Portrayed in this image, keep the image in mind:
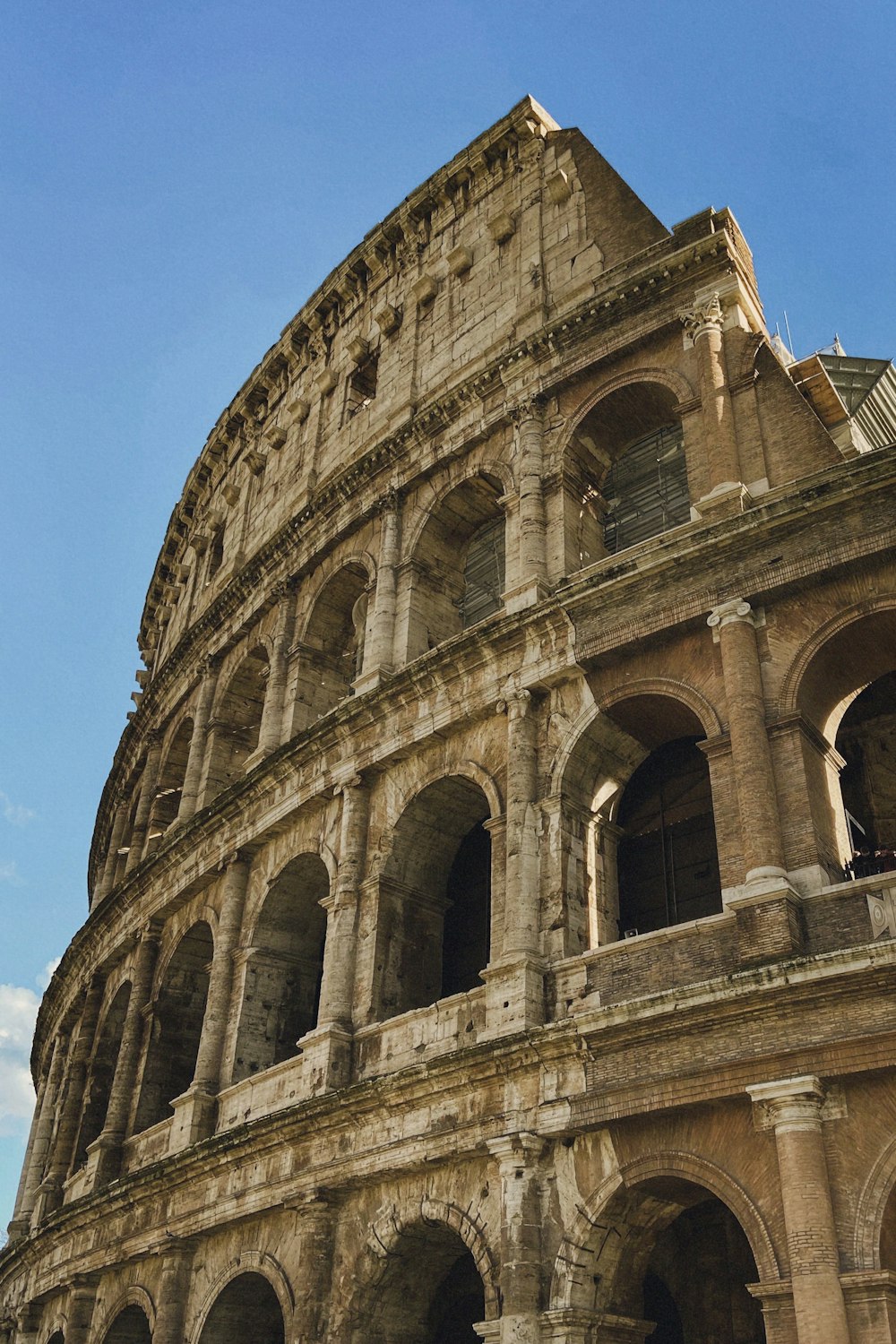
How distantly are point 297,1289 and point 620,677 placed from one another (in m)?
6.55

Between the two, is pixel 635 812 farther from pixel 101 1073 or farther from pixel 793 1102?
pixel 101 1073

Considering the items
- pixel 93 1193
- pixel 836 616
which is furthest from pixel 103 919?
pixel 836 616

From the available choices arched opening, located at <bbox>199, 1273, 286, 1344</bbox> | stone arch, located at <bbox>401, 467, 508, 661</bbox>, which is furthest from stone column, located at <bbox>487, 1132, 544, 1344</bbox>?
stone arch, located at <bbox>401, 467, 508, 661</bbox>

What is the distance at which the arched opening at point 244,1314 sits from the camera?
1350 centimetres

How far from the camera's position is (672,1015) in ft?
32.7

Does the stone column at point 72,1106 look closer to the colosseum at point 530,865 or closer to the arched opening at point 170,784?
the colosseum at point 530,865

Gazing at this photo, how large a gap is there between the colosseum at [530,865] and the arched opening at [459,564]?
0.05m

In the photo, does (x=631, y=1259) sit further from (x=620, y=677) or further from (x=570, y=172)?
(x=570, y=172)

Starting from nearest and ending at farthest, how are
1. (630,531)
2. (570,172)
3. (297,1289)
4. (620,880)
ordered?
(297,1289), (620,880), (630,531), (570,172)

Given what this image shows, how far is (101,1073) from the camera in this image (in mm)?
19531

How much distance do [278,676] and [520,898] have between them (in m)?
7.14

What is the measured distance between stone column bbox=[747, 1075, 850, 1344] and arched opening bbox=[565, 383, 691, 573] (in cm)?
→ 692

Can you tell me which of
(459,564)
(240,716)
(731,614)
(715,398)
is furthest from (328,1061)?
(240,716)

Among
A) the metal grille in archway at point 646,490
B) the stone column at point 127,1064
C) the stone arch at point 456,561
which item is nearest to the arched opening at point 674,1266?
the metal grille in archway at point 646,490
